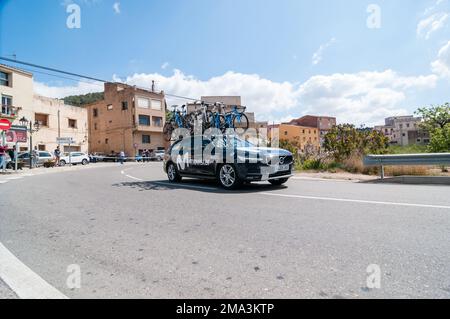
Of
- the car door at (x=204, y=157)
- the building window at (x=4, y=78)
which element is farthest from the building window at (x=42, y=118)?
the car door at (x=204, y=157)

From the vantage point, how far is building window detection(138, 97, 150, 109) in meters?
48.7

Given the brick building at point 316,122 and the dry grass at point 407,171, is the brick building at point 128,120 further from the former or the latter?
the brick building at point 316,122

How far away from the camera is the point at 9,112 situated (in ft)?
99.8

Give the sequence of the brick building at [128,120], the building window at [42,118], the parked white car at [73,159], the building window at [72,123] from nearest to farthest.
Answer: the parked white car at [73,159] < the building window at [42,118] < the building window at [72,123] < the brick building at [128,120]

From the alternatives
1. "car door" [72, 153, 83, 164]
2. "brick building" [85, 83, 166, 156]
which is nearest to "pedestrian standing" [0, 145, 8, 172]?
"car door" [72, 153, 83, 164]

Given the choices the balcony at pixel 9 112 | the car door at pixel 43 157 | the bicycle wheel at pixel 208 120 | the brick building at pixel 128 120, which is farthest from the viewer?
the brick building at pixel 128 120

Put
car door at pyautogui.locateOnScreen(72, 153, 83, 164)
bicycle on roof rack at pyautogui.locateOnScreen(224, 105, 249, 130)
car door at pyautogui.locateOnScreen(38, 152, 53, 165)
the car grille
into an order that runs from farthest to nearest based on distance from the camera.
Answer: car door at pyautogui.locateOnScreen(72, 153, 83, 164), car door at pyautogui.locateOnScreen(38, 152, 53, 165), bicycle on roof rack at pyautogui.locateOnScreen(224, 105, 249, 130), the car grille

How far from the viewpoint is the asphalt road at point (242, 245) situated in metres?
2.41

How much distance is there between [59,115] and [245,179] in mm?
38611

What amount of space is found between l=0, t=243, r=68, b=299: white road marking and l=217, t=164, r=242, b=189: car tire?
5.15 meters

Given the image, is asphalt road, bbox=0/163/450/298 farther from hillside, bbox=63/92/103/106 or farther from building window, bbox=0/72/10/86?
hillside, bbox=63/92/103/106

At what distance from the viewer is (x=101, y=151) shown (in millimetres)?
54000

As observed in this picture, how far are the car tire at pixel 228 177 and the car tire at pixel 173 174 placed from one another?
7.92 ft

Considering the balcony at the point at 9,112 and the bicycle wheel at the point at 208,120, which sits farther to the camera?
the balcony at the point at 9,112
